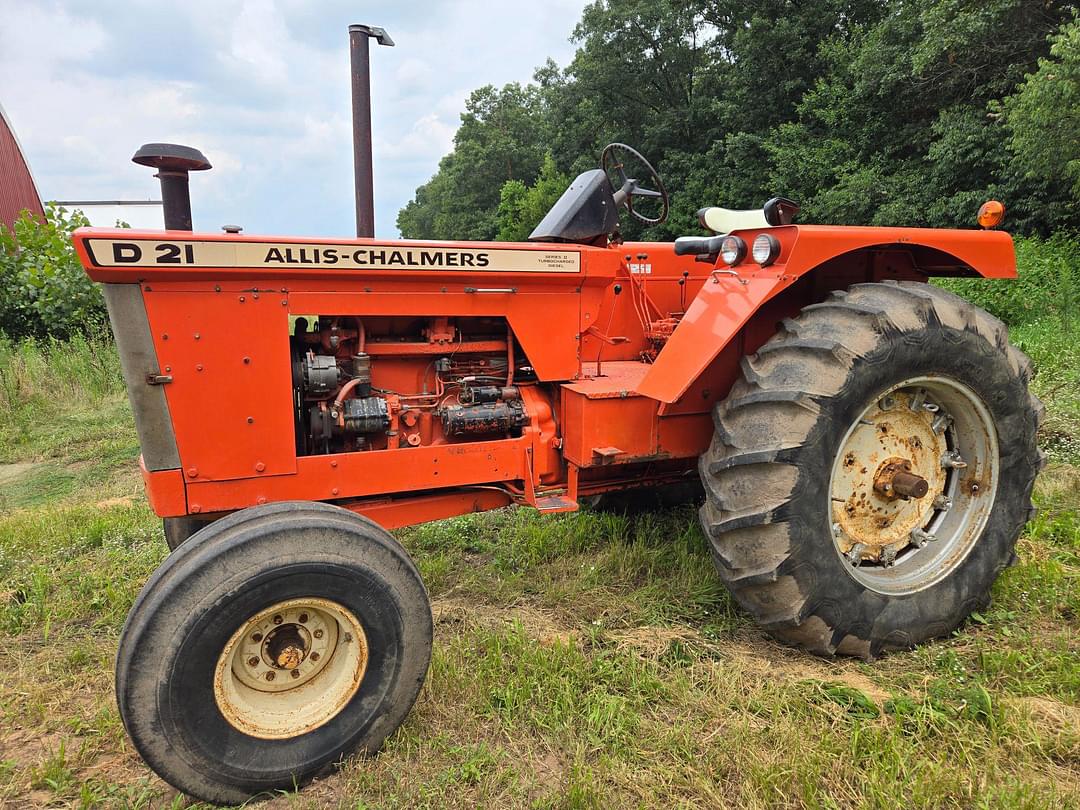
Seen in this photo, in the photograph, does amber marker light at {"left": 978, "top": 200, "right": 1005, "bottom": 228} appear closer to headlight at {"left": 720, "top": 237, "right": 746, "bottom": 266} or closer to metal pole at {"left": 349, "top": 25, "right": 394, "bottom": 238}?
headlight at {"left": 720, "top": 237, "right": 746, "bottom": 266}

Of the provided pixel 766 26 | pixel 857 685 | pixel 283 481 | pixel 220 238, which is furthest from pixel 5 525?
pixel 766 26

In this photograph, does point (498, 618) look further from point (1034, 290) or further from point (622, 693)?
point (1034, 290)

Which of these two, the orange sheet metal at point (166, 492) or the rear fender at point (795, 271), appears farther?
the rear fender at point (795, 271)

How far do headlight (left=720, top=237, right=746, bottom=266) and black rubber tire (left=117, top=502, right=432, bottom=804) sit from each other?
5.34 ft

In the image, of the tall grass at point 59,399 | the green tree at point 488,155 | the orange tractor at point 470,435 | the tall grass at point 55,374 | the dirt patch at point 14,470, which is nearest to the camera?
the orange tractor at point 470,435

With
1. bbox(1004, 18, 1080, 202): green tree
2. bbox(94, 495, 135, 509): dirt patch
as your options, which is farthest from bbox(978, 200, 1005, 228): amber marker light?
bbox(1004, 18, 1080, 202): green tree

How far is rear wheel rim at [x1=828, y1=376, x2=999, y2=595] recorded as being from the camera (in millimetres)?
2643

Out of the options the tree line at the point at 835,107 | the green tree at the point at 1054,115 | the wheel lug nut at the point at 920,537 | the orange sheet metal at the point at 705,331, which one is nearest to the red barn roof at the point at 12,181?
the tree line at the point at 835,107

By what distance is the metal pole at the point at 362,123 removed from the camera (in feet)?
14.6

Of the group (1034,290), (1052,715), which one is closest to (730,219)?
(1052,715)

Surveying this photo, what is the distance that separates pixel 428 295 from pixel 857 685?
2.03 m

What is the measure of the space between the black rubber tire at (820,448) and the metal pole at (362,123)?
308cm

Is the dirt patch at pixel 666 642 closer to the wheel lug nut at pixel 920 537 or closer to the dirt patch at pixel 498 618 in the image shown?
the dirt patch at pixel 498 618

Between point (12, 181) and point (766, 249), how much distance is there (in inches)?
926
